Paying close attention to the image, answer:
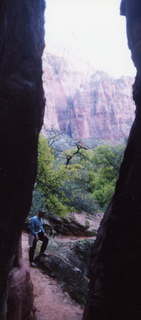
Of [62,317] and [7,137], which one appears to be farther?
[62,317]

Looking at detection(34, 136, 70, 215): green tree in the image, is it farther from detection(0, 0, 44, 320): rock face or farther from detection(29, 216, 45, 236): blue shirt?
detection(0, 0, 44, 320): rock face

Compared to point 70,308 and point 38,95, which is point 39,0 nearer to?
point 38,95

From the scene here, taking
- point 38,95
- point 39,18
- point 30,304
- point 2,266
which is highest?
point 39,18

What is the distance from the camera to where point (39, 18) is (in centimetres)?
866

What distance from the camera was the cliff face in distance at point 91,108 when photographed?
7619cm

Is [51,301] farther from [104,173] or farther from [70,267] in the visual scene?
[104,173]

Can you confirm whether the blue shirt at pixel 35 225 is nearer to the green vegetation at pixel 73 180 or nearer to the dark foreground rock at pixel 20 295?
the dark foreground rock at pixel 20 295

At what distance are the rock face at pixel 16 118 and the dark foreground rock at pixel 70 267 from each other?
2785mm

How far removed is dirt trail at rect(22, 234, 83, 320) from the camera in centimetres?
902

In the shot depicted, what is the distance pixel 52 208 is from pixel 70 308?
464cm

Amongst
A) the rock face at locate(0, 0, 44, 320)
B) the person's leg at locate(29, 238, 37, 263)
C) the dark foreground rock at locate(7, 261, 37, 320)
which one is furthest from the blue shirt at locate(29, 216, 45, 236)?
the rock face at locate(0, 0, 44, 320)

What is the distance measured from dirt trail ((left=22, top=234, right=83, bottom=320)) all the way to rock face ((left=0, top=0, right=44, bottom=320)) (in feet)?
4.01

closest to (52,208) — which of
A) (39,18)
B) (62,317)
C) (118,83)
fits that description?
(62,317)

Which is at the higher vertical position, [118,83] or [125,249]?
[118,83]
